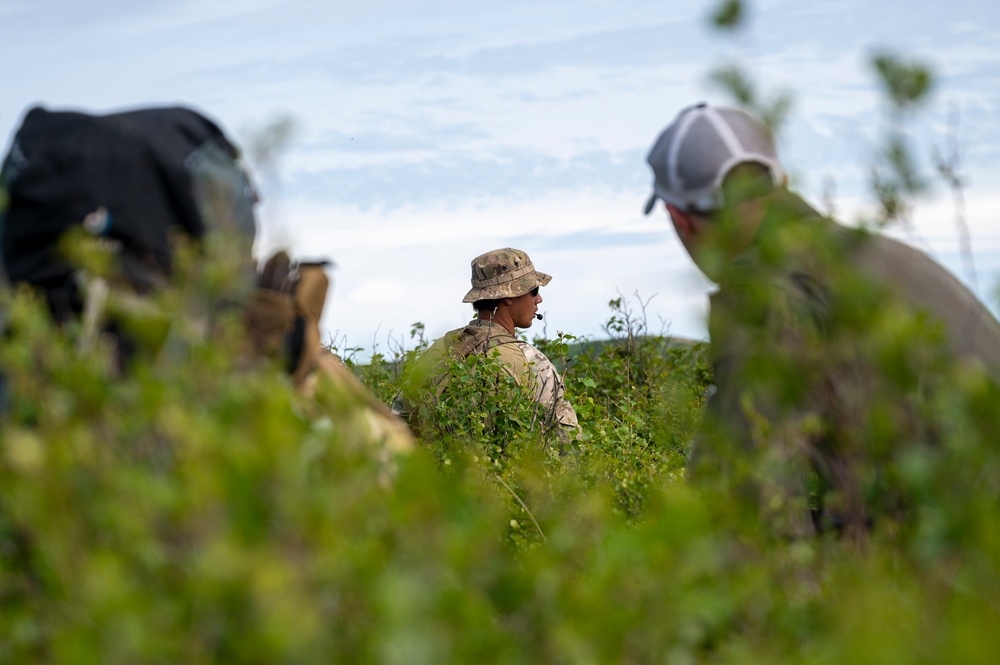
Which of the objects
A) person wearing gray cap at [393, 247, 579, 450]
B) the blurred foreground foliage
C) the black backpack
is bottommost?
person wearing gray cap at [393, 247, 579, 450]

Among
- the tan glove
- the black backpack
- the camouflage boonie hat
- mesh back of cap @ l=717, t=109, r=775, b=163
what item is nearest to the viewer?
the tan glove

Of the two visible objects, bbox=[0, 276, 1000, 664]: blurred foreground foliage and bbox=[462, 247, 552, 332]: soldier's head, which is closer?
bbox=[0, 276, 1000, 664]: blurred foreground foliage

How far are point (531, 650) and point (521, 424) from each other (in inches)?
204

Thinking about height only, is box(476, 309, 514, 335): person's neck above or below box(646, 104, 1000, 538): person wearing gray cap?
below

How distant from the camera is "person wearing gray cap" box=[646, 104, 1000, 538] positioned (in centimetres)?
204

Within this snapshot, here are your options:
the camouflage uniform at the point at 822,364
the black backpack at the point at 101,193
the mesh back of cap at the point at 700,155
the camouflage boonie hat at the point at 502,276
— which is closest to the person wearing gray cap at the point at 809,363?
the camouflage uniform at the point at 822,364

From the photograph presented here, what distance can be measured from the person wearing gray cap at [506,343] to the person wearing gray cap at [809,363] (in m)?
4.39

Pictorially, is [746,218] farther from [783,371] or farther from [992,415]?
[992,415]

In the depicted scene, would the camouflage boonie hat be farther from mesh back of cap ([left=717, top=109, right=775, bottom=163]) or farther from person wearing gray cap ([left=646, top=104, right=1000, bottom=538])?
person wearing gray cap ([left=646, top=104, right=1000, bottom=538])

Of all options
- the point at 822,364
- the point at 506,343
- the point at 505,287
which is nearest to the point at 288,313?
the point at 822,364

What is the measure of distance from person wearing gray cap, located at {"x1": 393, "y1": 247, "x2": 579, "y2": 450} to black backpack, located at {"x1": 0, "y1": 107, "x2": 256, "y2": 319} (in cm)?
394

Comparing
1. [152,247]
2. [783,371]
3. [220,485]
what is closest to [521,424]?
[152,247]

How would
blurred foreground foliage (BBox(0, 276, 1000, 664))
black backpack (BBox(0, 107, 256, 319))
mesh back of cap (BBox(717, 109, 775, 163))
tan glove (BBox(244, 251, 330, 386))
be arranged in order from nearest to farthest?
blurred foreground foliage (BBox(0, 276, 1000, 664))
tan glove (BBox(244, 251, 330, 386))
black backpack (BBox(0, 107, 256, 319))
mesh back of cap (BBox(717, 109, 775, 163))

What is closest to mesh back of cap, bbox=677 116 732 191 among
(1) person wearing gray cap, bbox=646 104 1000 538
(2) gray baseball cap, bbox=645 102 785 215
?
(2) gray baseball cap, bbox=645 102 785 215
